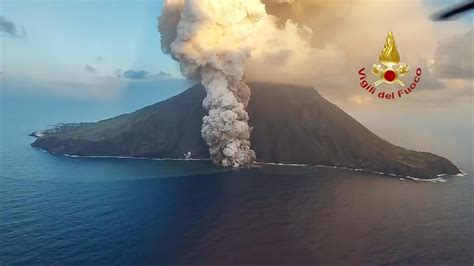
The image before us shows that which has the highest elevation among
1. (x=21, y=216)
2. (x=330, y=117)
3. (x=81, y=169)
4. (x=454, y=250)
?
(x=330, y=117)

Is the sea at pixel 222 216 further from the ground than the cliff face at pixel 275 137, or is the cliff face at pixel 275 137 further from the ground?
the cliff face at pixel 275 137

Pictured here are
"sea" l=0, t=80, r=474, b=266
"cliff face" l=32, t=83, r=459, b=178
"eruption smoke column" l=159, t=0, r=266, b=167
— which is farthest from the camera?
"cliff face" l=32, t=83, r=459, b=178

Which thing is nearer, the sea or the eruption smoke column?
the sea

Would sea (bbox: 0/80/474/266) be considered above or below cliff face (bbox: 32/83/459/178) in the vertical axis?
below

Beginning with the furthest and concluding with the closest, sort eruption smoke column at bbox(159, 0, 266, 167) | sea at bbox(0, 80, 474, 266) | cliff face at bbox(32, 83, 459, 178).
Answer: cliff face at bbox(32, 83, 459, 178) → eruption smoke column at bbox(159, 0, 266, 167) → sea at bbox(0, 80, 474, 266)

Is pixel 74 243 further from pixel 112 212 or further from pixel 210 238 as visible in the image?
pixel 210 238

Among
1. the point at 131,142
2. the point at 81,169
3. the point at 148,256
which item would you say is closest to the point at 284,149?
the point at 131,142
